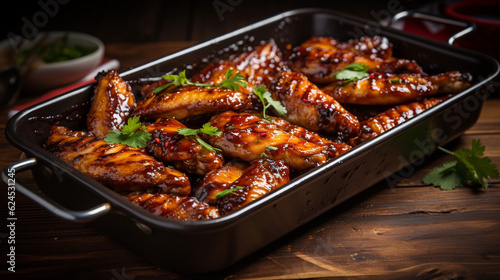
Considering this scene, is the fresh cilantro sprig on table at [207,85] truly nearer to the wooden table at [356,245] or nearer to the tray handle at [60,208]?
the wooden table at [356,245]

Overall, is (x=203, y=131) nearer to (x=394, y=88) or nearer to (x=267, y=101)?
(x=267, y=101)

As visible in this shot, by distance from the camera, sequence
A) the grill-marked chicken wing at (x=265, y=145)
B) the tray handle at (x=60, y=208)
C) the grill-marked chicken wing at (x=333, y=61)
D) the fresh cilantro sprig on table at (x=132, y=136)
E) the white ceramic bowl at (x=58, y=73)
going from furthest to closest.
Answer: the white ceramic bowl at (x=58, y=73)
the grill-marked chicken wing at (x=333, y=61)
the fresh cilantro sprig on table at (x=132, y=136)
the grill-marked chicken wing at (x=265, y=145)
the tray handle at (x=60, y=208)

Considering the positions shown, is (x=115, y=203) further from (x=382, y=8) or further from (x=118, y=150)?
(x=382, y=8)

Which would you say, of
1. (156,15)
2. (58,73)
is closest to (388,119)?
(58,73)

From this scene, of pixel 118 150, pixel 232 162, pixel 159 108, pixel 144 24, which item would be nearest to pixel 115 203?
pixel 118 150

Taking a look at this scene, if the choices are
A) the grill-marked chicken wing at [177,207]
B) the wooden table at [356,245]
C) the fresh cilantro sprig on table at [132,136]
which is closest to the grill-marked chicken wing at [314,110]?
the wooden table at [356,245]
